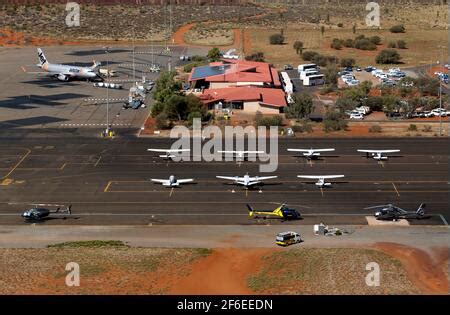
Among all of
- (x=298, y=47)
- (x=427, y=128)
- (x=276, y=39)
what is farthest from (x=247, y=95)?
(x=276, y=39)

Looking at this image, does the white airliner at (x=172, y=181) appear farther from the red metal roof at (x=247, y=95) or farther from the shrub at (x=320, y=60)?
the shrub at (x=320, y=60)

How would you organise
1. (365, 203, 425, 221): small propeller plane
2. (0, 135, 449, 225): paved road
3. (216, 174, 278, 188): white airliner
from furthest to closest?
(216, 174, 278, 188): white airliner, (0, 135, 449, 225): paved road, (365, 203, 425, 221): small propeller plane

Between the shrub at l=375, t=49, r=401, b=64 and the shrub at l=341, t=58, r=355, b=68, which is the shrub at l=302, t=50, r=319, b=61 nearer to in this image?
the shrub at l=341, t=58, r=355, b=68

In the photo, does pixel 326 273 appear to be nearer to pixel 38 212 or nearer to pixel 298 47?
pixel 38 212

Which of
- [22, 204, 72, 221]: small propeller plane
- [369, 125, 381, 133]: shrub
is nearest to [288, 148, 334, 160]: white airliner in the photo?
[369, 125, 381, 133]: shrub
